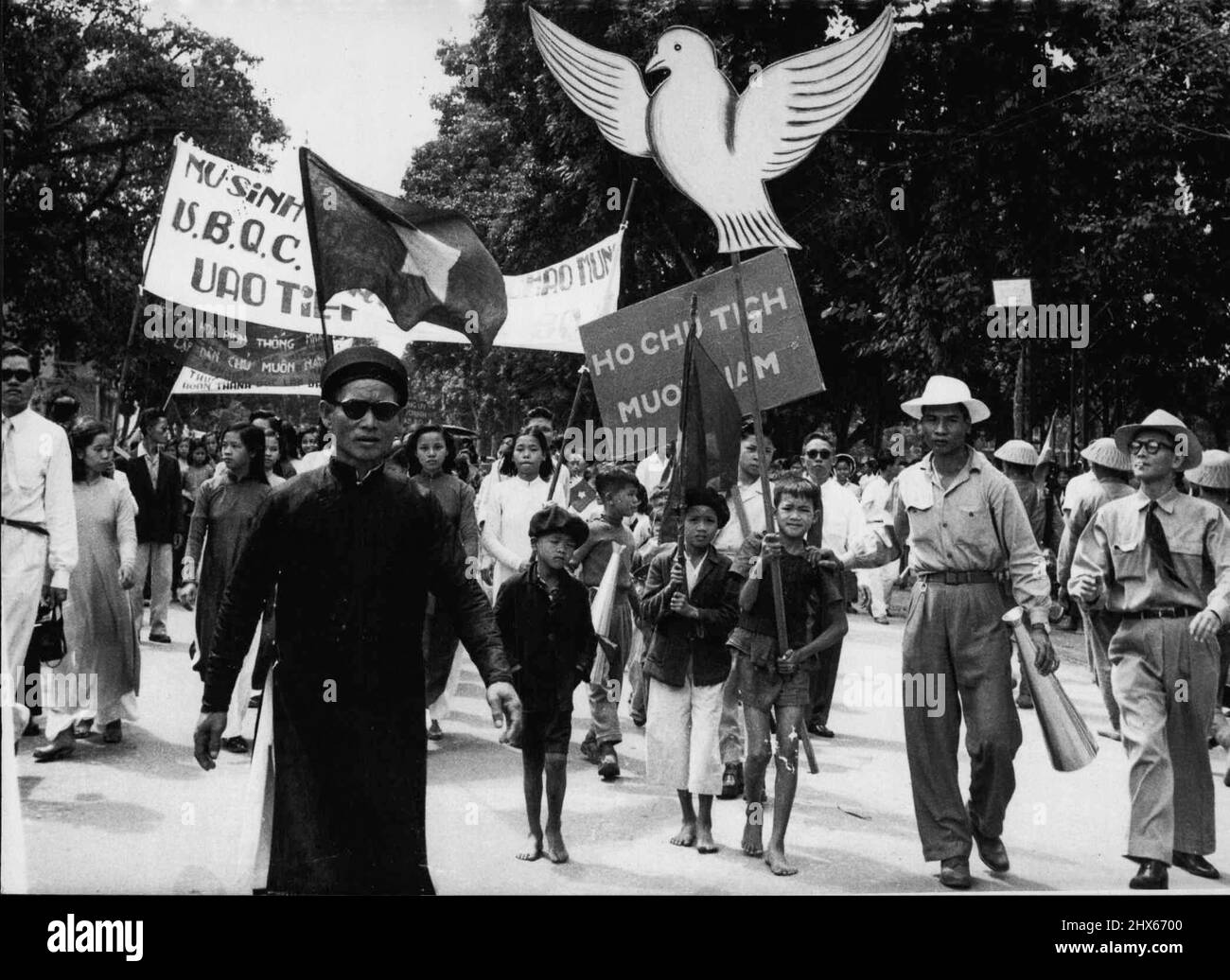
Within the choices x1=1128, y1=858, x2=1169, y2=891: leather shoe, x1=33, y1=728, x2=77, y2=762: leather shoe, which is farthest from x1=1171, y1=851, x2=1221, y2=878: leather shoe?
x1=33, y1=728, x2=77, y2=762: leather shoe

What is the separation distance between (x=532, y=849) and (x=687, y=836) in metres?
0.70

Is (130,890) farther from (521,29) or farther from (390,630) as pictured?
(521,29)

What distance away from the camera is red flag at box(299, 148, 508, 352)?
5.82m

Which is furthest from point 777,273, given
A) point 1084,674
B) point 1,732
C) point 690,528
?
point 1084,674

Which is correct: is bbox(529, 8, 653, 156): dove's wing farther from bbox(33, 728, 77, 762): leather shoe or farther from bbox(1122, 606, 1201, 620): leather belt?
bbox(33, 728, 77, 762): leather shoe

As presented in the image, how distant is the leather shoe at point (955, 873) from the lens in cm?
546

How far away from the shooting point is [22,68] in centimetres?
1204

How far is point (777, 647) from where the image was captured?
5918mm

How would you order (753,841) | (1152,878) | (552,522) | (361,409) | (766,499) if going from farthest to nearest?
(552,522) → (753,841) → (766,499) → (1152,878) → (361,409)

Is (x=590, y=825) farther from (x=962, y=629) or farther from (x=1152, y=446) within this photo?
(x=1152, y=446)

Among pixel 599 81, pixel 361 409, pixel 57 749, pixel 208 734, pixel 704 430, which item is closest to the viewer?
pixel 208 734

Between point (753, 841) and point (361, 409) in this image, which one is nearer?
point (361, 409)

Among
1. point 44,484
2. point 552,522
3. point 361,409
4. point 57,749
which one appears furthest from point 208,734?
point 57,749

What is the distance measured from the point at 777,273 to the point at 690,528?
61.8 inches
